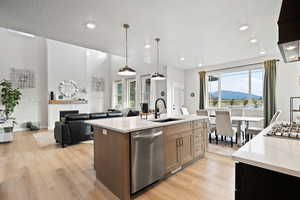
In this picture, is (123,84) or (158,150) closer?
(158,150)

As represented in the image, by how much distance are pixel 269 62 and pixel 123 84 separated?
22.2ft

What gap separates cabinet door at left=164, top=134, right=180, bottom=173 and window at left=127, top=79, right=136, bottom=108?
19.3 ft

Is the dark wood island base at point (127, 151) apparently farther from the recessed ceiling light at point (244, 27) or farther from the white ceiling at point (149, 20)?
the recessed ceiling light at point (244, 27)

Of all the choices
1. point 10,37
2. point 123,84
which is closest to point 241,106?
point 123,84

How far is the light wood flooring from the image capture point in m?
1.94

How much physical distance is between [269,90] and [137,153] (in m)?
5.01

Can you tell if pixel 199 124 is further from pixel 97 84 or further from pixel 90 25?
pixel 97 84

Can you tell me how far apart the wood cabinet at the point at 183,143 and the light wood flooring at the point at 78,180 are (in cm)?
20

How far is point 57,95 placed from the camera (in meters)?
7.06

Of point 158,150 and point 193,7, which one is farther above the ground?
point 193,7

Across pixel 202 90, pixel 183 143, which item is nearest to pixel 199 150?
pixel 183 143

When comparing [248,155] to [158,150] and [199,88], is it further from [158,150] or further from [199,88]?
[199,88]

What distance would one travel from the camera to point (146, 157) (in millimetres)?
1965

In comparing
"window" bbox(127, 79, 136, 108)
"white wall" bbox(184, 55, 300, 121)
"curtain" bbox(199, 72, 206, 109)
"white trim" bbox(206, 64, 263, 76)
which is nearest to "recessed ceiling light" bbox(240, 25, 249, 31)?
"white wall" bbox(184, 55, 300, 121)
